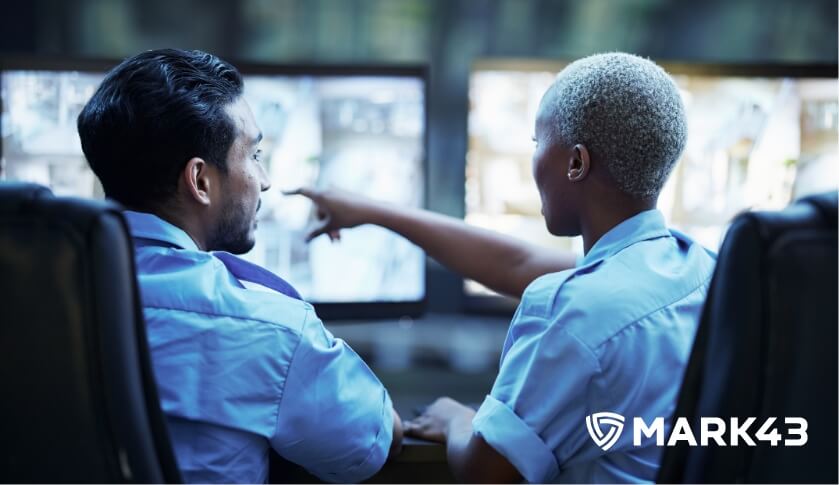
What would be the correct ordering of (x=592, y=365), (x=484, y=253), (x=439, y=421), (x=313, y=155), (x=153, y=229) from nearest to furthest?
(x=592, y=365), (x=153, y=229), (x=439, y=421), (x=484, y=253), (x=313, y=155)

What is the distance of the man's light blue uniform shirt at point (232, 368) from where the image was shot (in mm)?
1146

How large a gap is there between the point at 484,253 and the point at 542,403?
0.62 m

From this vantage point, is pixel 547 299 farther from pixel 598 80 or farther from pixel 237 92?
pixel 237 92

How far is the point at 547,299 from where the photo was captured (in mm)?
1203

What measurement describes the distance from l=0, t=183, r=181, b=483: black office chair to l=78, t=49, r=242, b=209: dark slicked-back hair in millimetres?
378

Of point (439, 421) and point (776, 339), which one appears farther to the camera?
point (439, 421)

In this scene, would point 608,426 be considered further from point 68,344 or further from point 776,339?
point 68,344

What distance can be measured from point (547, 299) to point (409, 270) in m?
0.99

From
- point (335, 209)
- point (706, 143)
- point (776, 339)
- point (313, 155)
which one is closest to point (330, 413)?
point (776, 339)

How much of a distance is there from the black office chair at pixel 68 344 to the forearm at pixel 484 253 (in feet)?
2.95

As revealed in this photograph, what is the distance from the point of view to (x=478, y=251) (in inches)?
69.7

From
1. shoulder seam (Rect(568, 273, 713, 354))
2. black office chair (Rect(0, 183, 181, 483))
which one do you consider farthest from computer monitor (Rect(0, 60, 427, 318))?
black office chair (Rect(0, 183, 181, 483))

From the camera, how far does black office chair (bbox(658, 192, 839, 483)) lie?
848 mm

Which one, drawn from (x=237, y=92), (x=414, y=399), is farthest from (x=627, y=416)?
(x=414, y=399)
